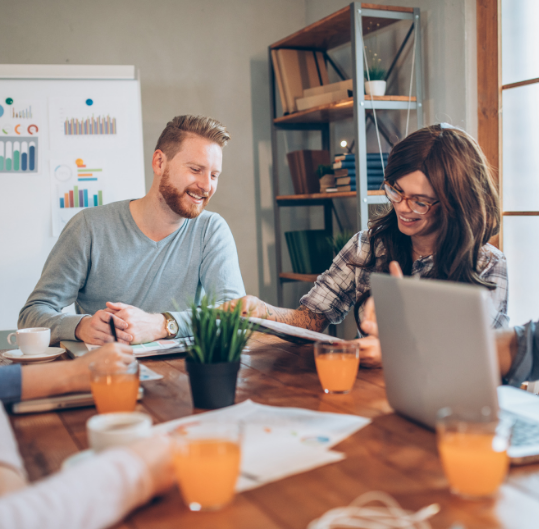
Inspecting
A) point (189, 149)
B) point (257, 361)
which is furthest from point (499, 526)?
point (189, 149)

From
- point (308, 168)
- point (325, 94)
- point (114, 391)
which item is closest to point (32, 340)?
point (114, 391)

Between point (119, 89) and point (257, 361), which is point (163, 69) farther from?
point (257, 361)

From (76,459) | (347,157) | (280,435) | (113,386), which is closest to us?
(76,459)

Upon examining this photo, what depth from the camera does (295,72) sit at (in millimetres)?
3404

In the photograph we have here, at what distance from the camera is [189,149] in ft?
6.82

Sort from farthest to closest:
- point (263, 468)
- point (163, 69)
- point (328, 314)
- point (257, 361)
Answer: point (163, 69) < point (328, 314) < point (257, 361) < point (263, 468)

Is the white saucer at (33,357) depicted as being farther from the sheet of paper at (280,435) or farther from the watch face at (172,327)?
the sheet of paper at (280,435)

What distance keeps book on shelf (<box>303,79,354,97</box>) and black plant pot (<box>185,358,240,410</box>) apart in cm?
218

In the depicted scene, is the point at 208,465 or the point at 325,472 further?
the point at 325,472

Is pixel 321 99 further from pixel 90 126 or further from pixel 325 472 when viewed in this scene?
pixel 325 472

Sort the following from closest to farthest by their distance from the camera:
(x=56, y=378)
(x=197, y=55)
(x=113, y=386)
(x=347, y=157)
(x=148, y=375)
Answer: (x=113, y=386), (x=56, y=378), (x=148, y=375), (x=347, y=157), (x=197, y=55)

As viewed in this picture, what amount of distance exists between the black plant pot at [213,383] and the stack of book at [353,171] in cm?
201

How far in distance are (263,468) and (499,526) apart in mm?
275

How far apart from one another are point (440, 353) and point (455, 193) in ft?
2.71
